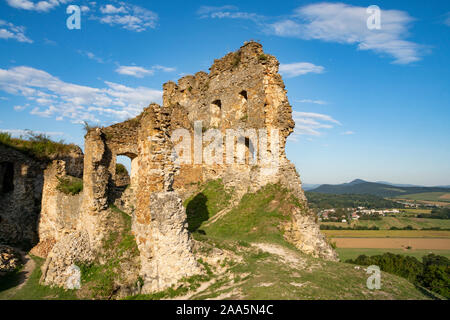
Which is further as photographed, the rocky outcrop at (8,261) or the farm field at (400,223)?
the farm field at (400,223)

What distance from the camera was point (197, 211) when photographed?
50.9 feet

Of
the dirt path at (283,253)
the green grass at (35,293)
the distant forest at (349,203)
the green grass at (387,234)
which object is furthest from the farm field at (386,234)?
the green grass at (35,293)

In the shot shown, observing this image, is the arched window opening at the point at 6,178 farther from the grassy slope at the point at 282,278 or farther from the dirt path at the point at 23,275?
the grassy slope at the point at 282,278

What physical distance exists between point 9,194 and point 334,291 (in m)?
15.9

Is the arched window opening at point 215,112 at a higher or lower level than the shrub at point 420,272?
higher

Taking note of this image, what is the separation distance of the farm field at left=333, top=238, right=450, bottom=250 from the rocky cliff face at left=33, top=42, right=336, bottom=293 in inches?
1184

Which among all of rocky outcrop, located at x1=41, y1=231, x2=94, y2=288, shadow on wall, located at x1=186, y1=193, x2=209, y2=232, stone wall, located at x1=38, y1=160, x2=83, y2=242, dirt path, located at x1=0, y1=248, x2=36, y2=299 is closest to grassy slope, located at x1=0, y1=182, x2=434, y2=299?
dirt path, located at x1=0, y1=248, x2=36, y2=299

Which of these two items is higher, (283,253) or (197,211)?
(197,211)

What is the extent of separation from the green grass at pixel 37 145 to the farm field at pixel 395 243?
36007 mm

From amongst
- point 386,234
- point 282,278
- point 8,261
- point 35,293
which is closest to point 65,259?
point 35,293

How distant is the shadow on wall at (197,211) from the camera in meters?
14.2

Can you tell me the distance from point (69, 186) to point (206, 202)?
22.5 ft

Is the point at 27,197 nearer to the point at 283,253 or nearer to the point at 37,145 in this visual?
the point at 37,145
